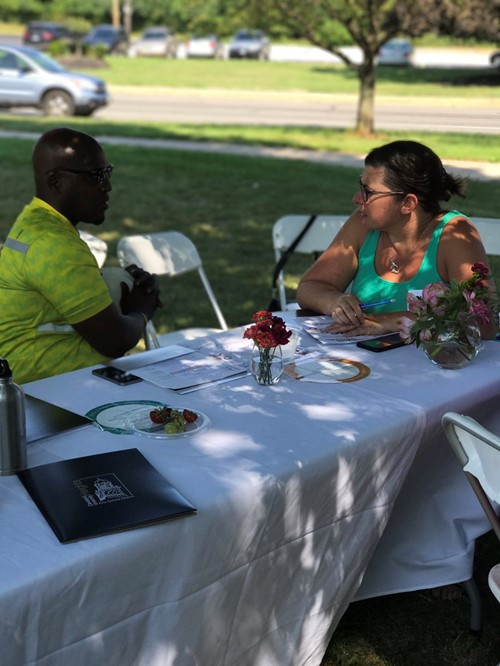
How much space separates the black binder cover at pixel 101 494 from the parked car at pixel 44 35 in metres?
38.4

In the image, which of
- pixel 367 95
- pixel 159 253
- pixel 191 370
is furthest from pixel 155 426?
pixel 367 95

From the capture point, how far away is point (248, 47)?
4388 cm

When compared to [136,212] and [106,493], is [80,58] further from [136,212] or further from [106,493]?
[106,493]

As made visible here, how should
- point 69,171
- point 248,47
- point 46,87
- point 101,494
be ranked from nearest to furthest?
1. point 101,494
2. point 69,171
3. point 46,87
4. point 248,47

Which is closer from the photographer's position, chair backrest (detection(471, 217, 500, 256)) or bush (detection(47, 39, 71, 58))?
chair backrest (detection(471, 217, 500, 256))

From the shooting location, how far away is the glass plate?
2.23m

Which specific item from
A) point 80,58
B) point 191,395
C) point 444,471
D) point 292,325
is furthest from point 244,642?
point 80,58

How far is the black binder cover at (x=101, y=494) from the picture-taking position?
178cm

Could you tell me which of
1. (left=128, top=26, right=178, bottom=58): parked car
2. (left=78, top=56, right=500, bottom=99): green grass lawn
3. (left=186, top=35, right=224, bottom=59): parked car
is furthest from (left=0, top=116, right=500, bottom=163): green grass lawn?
(left=186, top=35, right=224, bottom=59): parked car

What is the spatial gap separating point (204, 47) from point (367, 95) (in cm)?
3272

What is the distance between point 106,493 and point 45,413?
1.79 ft

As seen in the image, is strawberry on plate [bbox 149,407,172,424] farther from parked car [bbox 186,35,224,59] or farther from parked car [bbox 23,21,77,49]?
parked car [bbox 186,35,224,59]

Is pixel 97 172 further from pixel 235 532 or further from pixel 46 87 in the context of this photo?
pixel 46 87

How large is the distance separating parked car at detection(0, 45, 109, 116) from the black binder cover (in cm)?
1660
